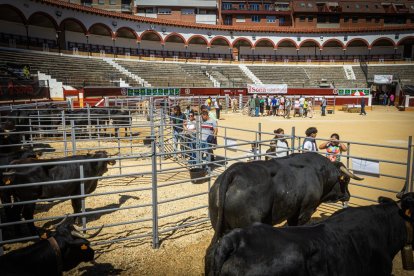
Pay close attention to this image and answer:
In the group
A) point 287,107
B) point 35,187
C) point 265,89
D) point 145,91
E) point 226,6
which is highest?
point 226,6

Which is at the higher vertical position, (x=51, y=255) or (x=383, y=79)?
(x=383, y=79)

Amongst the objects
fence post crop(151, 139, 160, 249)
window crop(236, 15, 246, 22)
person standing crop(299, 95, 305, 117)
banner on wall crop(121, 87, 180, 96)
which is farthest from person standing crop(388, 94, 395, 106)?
fence post crop(151, 139, 160, 249)

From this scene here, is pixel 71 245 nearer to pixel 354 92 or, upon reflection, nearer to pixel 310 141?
pixel 310 141

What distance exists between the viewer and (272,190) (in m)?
3.96

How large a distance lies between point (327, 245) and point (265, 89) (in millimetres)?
32306

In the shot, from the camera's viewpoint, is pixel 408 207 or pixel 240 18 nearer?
pixel 408 207

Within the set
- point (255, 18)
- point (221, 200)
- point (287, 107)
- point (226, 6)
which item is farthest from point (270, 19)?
point (221, 200)

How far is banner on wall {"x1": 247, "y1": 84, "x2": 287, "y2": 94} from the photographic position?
33.8 m

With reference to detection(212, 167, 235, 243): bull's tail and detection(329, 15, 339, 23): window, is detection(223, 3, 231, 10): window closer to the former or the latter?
detection(329, 15, 339, 23): window

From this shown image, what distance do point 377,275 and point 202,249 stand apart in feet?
8.45

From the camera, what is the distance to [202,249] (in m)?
4.81

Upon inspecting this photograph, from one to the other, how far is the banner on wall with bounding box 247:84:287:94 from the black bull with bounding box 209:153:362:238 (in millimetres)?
29529

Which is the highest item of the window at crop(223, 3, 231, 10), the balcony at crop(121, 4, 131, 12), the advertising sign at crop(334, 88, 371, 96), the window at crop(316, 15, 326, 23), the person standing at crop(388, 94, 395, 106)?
the window at crop(223, 3, 231, 10)

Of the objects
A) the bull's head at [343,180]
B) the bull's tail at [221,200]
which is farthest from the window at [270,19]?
the bull's tail at [221,200]
